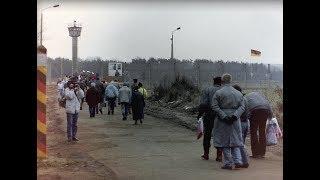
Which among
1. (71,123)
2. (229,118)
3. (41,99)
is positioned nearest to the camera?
(41,99)

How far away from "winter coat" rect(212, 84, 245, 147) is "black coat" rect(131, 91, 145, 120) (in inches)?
336

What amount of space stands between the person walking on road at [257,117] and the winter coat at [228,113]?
1099mm

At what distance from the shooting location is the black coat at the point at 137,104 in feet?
54.0

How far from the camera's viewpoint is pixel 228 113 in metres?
7.95

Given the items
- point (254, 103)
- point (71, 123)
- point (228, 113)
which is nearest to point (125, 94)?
point (71, 123)

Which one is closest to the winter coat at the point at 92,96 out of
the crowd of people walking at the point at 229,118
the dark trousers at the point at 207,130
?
the crowd of people walking at the point at 229,118

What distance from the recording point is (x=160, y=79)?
26938 millimetres

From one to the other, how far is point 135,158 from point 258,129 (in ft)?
7.54

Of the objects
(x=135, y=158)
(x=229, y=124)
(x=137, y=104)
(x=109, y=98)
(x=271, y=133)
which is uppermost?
(x=109, y=98)

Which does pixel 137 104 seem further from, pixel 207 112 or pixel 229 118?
pixel 229 118
